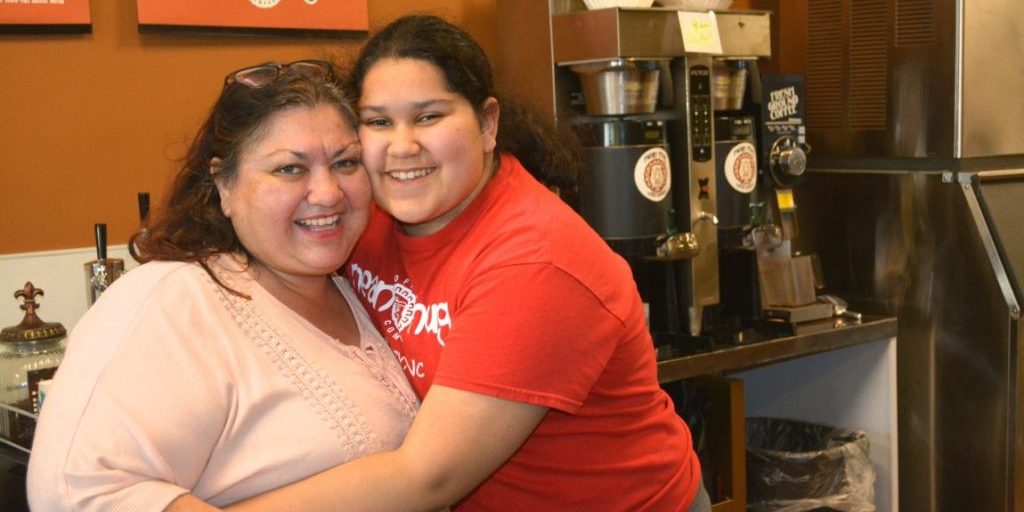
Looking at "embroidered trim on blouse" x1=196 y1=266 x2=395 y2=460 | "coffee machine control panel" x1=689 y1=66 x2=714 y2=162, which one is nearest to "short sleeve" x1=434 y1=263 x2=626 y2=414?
"embroidered trim on blouse" x1=196 y1=266 x2=395 y2=460

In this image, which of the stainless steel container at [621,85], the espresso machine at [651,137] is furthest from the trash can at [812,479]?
the stainless steel container at [621,85]

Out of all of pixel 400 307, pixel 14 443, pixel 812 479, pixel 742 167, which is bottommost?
pixel 812 479

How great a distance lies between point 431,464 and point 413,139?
1.63ft

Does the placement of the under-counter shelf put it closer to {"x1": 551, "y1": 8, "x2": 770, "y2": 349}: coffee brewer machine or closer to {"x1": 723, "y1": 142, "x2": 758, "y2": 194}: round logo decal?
{"x1": 551, "y1": 8, "x2": 770, "y2": 349}: coffee brewer machine

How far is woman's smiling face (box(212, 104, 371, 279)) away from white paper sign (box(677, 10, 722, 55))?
4.39 feet

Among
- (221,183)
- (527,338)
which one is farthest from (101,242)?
(527,338)

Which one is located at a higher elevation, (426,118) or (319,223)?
(426,118)

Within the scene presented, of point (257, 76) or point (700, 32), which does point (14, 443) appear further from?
point (700, 32)

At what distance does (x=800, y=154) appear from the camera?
3.07 m

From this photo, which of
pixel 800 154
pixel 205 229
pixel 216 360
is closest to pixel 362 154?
pixel 205 229

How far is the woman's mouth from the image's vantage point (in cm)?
161

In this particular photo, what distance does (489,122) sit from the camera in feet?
5.94

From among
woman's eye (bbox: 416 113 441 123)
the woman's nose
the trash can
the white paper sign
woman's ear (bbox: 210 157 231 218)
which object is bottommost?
the trash can

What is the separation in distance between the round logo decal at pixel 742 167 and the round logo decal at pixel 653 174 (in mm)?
209
